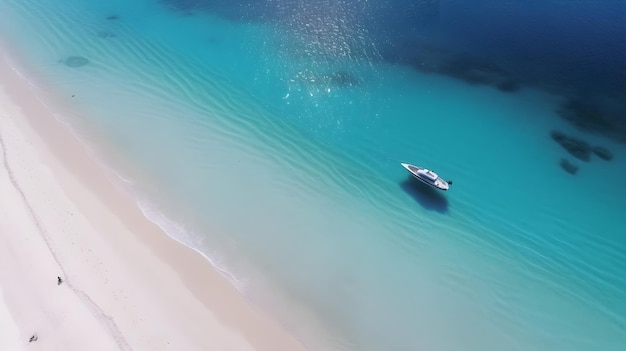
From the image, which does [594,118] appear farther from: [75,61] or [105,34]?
[105,34]

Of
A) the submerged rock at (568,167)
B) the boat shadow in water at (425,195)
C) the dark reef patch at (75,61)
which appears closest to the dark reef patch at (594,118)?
the submerged rock at (568,167)

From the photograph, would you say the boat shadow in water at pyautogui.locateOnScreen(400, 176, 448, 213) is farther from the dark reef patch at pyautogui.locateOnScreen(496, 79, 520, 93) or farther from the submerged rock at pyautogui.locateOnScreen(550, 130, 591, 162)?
the dark reef patch at pyautogui.locateOnScreen(496, 79, 520, 93)

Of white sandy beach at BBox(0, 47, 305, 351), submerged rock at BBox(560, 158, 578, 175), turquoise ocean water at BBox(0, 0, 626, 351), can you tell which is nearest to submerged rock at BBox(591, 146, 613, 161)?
turquoise ocean water at BBox(0, 0, 626, 351)

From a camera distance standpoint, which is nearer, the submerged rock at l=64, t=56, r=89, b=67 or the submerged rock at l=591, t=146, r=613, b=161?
the submerged rock at l=591, t=146, r=613, b=161

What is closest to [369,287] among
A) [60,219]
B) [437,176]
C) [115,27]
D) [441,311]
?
[441,311]

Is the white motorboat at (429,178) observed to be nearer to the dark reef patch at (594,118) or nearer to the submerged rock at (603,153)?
the submerged rock at (603,153)

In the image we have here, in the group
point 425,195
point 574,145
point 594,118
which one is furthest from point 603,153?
point 425,195
